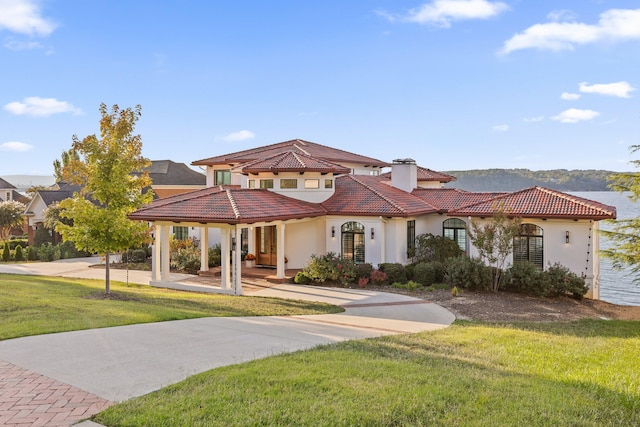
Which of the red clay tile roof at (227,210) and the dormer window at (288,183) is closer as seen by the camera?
the red clay tile roof at (227,210)

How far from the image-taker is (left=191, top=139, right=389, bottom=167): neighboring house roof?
30641mm

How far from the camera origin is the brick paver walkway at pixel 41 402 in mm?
5555

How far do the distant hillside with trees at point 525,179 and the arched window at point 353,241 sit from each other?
53.6 metres

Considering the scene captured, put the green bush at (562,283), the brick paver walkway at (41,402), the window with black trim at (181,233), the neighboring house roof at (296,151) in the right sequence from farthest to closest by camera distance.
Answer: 1. the neighboring house roof at (296,151)
2. the window with black trim at (181,233)
3. the green bush at (562,283)
4. the brick paver walkway at (41,402)

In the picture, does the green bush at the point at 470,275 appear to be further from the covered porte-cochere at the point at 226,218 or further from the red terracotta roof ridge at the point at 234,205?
the red terracotta roof ridge at the point at 234,205

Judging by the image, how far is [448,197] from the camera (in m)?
26.3

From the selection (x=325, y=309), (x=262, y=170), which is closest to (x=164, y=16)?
(x=262, y=170)

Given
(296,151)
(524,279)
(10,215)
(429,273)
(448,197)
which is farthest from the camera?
(10,215)

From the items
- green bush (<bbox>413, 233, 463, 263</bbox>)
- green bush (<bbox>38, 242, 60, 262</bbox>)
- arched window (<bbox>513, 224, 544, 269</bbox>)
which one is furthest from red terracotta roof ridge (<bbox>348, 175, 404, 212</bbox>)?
green bush (<bbox>38, 242, 60, 262</bbox>)

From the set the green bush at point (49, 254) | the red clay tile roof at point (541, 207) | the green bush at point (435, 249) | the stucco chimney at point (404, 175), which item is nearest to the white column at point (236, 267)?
the green bush at point (435, 249)

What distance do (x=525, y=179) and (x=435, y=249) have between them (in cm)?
6447

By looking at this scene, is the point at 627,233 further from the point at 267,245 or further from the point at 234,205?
the point at 267,245

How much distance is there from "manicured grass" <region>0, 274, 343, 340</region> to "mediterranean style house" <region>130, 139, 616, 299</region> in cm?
292

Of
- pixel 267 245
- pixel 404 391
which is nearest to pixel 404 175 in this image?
pixel 267 245
